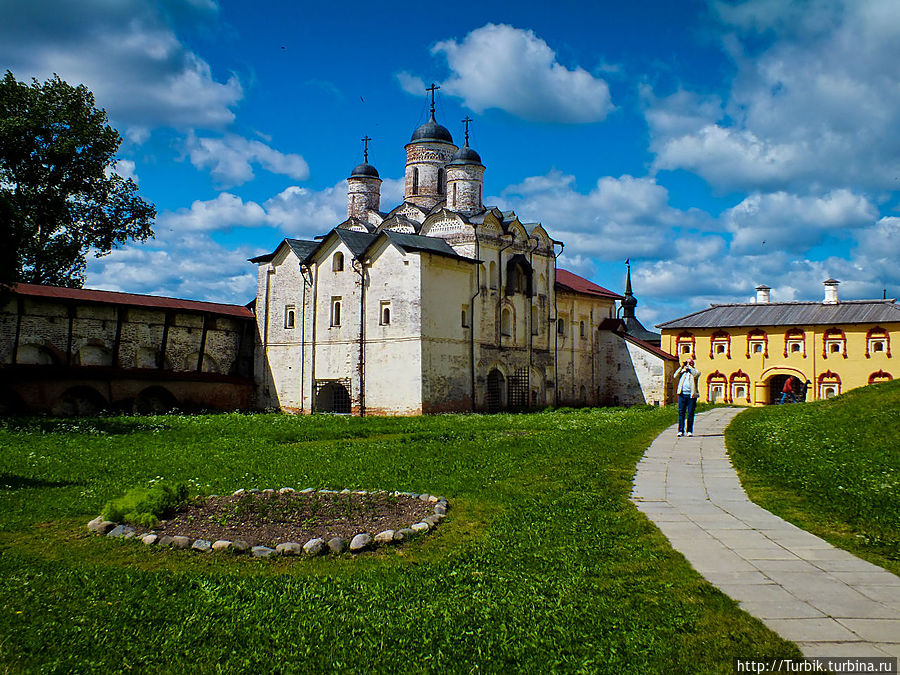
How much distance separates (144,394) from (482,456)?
63.5ft

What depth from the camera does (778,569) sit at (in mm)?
6094

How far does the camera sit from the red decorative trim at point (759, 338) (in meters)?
40.9

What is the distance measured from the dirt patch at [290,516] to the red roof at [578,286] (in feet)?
98.4

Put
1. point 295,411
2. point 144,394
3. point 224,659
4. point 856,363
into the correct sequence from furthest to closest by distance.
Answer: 1. point 856,363
2. point 295,411
3. point 144,394
4. point 224,659

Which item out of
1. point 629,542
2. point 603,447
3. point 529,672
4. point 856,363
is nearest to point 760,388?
point 856,363

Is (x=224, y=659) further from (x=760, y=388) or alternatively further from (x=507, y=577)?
(x=760, y=388)

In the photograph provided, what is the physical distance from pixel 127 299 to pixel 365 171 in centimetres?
1501

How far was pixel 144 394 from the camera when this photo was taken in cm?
2919

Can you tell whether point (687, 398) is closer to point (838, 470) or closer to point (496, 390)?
point (838, 470)

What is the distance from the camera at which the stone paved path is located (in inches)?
182

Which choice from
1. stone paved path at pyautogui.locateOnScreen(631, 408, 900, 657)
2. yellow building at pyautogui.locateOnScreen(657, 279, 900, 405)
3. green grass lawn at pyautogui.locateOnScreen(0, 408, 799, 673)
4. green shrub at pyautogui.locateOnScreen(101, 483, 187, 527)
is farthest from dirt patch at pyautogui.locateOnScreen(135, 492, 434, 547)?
yellow building at pyautogui.locateOnScreen(657, 279, 900, 405)

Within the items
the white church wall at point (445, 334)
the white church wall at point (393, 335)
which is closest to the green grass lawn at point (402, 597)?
the white church wall at point (393, 335)

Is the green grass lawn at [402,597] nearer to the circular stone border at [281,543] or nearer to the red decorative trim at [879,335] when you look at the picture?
the circular stone border at [281,543]

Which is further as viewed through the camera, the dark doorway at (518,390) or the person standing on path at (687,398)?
the dark doorway at (518,390)
